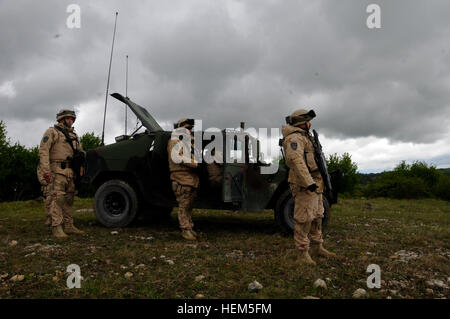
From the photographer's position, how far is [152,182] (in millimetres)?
5938

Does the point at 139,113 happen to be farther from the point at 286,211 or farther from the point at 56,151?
the point at 286,211

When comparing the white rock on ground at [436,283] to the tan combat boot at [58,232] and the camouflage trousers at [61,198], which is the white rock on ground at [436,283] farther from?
the camouflage trousers at [61,198]

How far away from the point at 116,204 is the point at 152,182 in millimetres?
881

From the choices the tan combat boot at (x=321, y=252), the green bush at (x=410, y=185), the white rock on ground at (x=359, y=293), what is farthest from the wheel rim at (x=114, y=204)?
the green bush at (x=410, y=185)

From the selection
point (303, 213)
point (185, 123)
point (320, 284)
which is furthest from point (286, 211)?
point (320, 284)

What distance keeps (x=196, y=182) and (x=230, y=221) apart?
2.34 m

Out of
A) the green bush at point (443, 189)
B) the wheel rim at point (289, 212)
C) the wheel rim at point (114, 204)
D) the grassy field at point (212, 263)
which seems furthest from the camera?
the green bush at point (443, 189)

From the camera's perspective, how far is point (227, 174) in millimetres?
5293

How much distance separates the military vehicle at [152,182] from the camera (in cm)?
548

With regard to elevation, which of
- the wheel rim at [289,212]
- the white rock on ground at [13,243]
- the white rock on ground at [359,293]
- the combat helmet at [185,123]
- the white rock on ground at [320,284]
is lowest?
the white rock on ground at [359,293]

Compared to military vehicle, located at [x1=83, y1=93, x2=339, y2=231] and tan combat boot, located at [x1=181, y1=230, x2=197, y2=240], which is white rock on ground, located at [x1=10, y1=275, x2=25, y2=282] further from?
military vehicle, located at [x1=83, y1=93, x2=339, y2=231]

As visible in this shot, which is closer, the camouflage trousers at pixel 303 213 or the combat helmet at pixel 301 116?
the camouflage trousers at pixel 303 213
